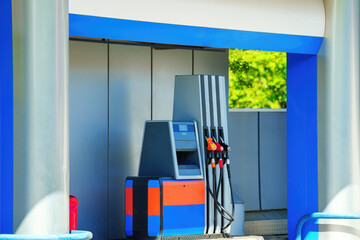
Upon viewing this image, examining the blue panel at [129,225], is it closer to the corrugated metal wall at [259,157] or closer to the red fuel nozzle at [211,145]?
the red fuel nozzle at [211,145]

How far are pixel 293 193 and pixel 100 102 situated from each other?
2.64m

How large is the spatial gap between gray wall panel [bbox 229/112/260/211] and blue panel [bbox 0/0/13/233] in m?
4.86

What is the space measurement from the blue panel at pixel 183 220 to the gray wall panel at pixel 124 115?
1555mm

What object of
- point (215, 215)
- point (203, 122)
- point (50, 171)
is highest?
point (203, 122)

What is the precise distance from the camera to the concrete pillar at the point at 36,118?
12.0ft

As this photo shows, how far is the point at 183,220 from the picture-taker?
5.48 metres

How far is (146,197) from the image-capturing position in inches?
215

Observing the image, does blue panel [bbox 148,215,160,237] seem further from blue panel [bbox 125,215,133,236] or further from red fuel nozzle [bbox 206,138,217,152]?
red fuel nozzle [bbox 206,138,217,152]

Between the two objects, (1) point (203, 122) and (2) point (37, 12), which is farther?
(1) point (203, 122)

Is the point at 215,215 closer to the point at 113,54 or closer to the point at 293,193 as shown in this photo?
the point at 293,193

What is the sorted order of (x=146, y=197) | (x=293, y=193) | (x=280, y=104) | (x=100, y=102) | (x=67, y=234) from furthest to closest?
(x=280, y=104) → (x=100, y=102) → (x=293, y=193) → (x=146, y=197) → (x=67, y=234)

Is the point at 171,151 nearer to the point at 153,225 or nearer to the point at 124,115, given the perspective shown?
the point at 153,225

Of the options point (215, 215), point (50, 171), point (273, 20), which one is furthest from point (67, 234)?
point (273, 20)

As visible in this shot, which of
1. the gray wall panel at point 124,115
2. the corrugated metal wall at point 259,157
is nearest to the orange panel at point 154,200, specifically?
the gray wall panel at point 124,115
